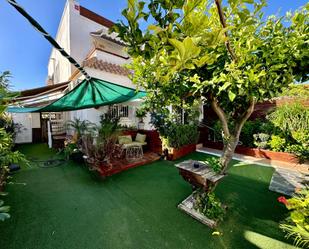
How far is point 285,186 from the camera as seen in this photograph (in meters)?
4.51

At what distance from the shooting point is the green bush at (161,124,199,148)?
727 centimetres

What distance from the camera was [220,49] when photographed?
2078mm

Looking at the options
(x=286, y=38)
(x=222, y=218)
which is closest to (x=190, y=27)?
(x=286, y=38)

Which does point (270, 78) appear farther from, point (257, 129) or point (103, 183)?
point (257, 129)

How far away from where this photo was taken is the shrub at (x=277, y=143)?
22.2ft

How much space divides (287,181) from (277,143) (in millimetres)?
2581

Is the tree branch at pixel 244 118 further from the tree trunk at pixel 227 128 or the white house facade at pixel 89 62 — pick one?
the white house facade at pixel 89 62

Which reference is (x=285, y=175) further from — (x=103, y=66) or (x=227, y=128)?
(x=103, y=66)

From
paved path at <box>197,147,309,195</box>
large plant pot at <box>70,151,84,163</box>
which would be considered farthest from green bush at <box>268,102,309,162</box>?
large plant pot at <box>70,151,84,163</box>

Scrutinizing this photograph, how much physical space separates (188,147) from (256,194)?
4211 millimetres

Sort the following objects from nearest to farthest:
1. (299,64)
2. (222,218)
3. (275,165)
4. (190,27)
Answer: (190,27) < (299,64) < (222,218) < (275,165)

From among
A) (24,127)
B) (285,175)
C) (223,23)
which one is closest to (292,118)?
(285,175)

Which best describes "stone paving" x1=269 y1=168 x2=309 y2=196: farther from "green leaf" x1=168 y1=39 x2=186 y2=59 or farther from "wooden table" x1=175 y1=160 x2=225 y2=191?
"green leaf" x1=168 y1=39 x2=186 y2=59

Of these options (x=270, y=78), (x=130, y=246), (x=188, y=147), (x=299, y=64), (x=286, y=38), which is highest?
(x=286, y=38)
